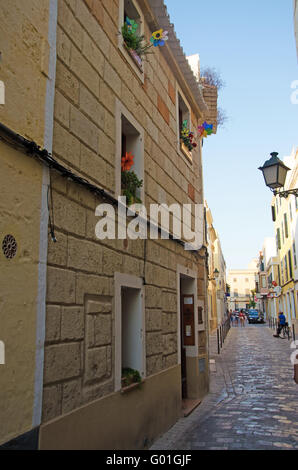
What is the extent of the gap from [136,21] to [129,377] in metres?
5.52

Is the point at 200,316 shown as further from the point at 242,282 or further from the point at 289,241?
the point at 242,282

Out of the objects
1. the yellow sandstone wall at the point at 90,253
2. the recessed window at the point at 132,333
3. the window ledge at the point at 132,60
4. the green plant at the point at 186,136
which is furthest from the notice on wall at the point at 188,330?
the window ledge at the point at 132,60

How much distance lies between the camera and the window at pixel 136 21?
6008 millimetres

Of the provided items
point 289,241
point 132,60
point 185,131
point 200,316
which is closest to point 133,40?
point 132,60

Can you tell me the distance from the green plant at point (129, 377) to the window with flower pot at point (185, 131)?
4.96m

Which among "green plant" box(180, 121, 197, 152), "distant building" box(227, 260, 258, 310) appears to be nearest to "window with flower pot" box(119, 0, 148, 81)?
"green plant" box(180, 121, 197, 152)

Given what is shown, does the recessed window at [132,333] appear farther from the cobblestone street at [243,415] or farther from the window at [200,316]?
the window at [200,316]

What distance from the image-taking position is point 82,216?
14.6 feet

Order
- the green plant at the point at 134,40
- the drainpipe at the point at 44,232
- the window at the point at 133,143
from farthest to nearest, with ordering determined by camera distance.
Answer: the green plant at the point at 134,40
the window at the point at 133,143
the drainpipe at the point at 44,232

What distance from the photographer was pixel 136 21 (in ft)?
22.7

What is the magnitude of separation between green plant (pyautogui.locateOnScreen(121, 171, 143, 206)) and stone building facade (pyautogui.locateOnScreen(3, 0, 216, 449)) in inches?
11.2

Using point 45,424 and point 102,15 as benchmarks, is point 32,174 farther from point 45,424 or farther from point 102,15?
point 102,15

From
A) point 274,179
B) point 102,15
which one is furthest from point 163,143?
point 102,15

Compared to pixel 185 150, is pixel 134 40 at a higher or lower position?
higher
